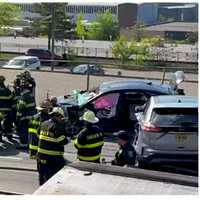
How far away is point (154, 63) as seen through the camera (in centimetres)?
3750

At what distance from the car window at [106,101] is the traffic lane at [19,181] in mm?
3163

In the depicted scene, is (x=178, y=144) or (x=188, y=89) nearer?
(x=178, y=144)

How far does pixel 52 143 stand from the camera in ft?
26.0

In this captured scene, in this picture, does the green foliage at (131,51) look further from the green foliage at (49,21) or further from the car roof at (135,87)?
the car roof at (135,87)

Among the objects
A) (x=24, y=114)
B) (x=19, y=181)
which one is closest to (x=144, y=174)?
(x=19, y=181)

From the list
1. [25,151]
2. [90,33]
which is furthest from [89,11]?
[25,151]

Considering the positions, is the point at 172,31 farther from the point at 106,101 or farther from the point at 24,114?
the point at 24,114

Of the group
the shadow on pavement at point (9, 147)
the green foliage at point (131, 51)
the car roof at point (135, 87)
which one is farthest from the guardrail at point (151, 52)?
the shadow on pavement at point (9, 147)

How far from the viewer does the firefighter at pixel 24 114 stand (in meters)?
11.0

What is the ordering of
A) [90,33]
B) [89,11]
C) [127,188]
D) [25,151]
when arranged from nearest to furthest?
[127,188]
[25,151]
[90,33]
[89,11]

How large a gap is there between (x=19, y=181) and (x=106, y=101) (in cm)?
379

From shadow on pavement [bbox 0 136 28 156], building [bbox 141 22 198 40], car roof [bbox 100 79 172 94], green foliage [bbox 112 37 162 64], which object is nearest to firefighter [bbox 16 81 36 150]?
shadow on pavement [bbox 0 136 28 156]

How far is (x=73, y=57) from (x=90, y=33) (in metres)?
19.2

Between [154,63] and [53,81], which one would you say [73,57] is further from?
[53,81]
